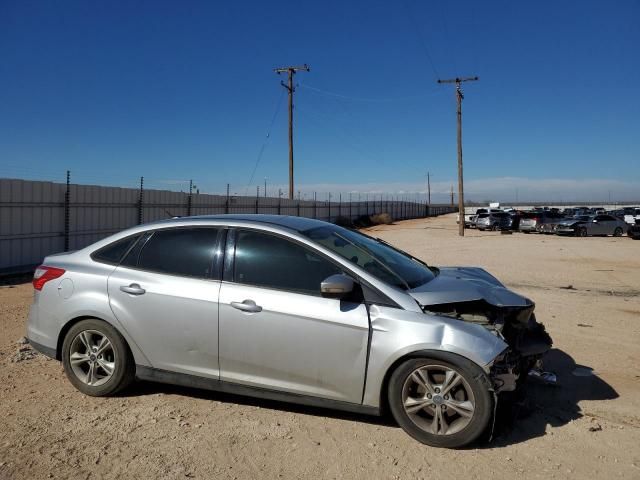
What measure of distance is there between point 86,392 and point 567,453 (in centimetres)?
365

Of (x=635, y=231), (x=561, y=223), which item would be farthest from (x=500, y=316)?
(x=561, y=223)

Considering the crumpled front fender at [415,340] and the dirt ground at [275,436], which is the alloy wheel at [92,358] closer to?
the dirt ground at [275,436]

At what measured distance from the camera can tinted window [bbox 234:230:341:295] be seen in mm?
3723

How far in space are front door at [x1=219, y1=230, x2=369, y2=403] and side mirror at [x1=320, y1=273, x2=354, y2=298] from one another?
138mm

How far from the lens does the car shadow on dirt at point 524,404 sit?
360 cm

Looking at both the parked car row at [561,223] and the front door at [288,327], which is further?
the parked car row at [561,223]

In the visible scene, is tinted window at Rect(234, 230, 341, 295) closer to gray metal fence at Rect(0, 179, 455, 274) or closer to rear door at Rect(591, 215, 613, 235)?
gray metal fence at Rect(0, 179, 455, 274)

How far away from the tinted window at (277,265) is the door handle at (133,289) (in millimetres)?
794

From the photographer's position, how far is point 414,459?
3.23 meters

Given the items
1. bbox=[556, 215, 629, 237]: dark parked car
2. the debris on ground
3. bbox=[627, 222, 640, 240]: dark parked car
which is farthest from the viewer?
bbox=[556, 215, 629, 237]: dark parked car

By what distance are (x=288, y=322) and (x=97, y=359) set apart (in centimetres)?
174

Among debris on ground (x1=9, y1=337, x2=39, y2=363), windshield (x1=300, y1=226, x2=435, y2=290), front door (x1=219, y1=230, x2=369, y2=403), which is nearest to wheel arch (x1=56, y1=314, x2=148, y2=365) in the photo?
front door (x1=219, y1=230, x2=369, y2=403)

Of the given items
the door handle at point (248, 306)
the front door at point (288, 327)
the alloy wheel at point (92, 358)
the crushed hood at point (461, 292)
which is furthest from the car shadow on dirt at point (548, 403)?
the alloy wheel at point (92, 358)

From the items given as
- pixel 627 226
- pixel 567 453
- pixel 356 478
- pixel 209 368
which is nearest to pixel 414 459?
pixel 356 478
